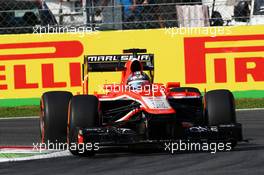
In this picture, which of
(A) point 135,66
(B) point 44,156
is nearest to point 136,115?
(A) point 135,66

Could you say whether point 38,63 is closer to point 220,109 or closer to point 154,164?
point 220,109

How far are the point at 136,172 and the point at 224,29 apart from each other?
9.91 meters

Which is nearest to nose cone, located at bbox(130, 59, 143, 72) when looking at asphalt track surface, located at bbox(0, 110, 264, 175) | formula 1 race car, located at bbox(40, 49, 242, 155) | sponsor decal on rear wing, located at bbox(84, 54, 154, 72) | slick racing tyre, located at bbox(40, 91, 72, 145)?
formula 1 race car, located at bbox(40, 49, 242, 155)

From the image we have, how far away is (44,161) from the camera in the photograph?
10148 millimetres

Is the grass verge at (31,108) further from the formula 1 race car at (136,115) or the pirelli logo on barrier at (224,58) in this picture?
the formula 1 race car at (136,115)

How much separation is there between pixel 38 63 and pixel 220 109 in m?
8.02

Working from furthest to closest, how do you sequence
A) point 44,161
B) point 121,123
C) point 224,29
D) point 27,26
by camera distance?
1. point 27,26
2. point 224,29
3. point 121,123
4. point 44,161

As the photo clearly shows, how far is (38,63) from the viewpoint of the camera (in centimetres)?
1833

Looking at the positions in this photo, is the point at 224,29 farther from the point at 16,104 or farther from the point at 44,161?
the point at 44,161

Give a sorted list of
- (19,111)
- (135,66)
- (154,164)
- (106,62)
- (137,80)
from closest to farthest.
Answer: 1. (154,164)
2. (137,80)
3. (135,66)
4. (106,62)
5. (19,111)

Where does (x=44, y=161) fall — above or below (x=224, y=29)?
below

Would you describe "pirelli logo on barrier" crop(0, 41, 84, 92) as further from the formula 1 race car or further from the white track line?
the white track line

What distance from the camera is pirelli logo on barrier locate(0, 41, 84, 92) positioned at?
1828 cm

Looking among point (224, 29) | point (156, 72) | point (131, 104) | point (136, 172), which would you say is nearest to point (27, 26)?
point (156, 72)
